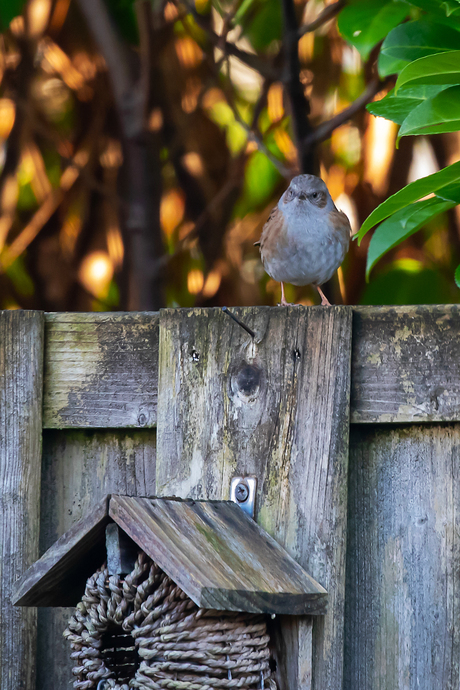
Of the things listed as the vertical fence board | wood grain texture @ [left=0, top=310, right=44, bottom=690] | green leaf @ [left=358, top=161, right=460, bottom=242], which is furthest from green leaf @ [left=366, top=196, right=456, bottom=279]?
wood grain texture @ [left=0, top=310, right=44, bottom=690]

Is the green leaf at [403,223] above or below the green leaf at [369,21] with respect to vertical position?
below

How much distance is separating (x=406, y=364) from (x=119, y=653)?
703 mm

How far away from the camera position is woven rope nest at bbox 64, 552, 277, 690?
3.77 feet

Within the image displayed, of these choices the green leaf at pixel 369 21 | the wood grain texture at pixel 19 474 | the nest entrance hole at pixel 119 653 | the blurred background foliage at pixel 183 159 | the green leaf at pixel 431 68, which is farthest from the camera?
the blurred background foliage at pixel 183 159

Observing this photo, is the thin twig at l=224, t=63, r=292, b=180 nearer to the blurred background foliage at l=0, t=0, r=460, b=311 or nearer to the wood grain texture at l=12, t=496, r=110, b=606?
the blurred background foliage at l=0, t=0, r=460, b=311

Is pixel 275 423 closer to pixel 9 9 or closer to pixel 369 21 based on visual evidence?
pixel 369 21

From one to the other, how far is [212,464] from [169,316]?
281 mm

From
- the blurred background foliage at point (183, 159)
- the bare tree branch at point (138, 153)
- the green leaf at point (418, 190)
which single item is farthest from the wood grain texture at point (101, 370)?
the blurred background foliage at point (183, 159)

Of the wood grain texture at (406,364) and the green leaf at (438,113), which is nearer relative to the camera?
the green leaf at (438,113)

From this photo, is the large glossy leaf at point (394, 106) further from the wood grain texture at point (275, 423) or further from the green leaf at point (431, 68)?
the wood grain texture at point (275, 423)

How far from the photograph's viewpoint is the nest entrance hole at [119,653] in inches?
51.4

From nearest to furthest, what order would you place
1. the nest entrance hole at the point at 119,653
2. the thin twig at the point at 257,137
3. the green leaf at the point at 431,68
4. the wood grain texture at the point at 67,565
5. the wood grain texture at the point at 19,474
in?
the green leaf at the point at 431,68 < the wood grain texture at the point at 67,565 < the nest entrance hole at the point at 119,653 < the wood grain texture at the point at 19,474 < the thin twig at the point at 257,137

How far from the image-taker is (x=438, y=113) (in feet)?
3.66

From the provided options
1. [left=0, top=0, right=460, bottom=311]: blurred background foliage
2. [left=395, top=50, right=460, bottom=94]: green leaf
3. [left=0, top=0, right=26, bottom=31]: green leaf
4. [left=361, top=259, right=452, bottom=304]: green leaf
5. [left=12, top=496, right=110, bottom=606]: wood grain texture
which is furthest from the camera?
[left=0, top=0, right=460, bottom=311]: blurred background foliage
